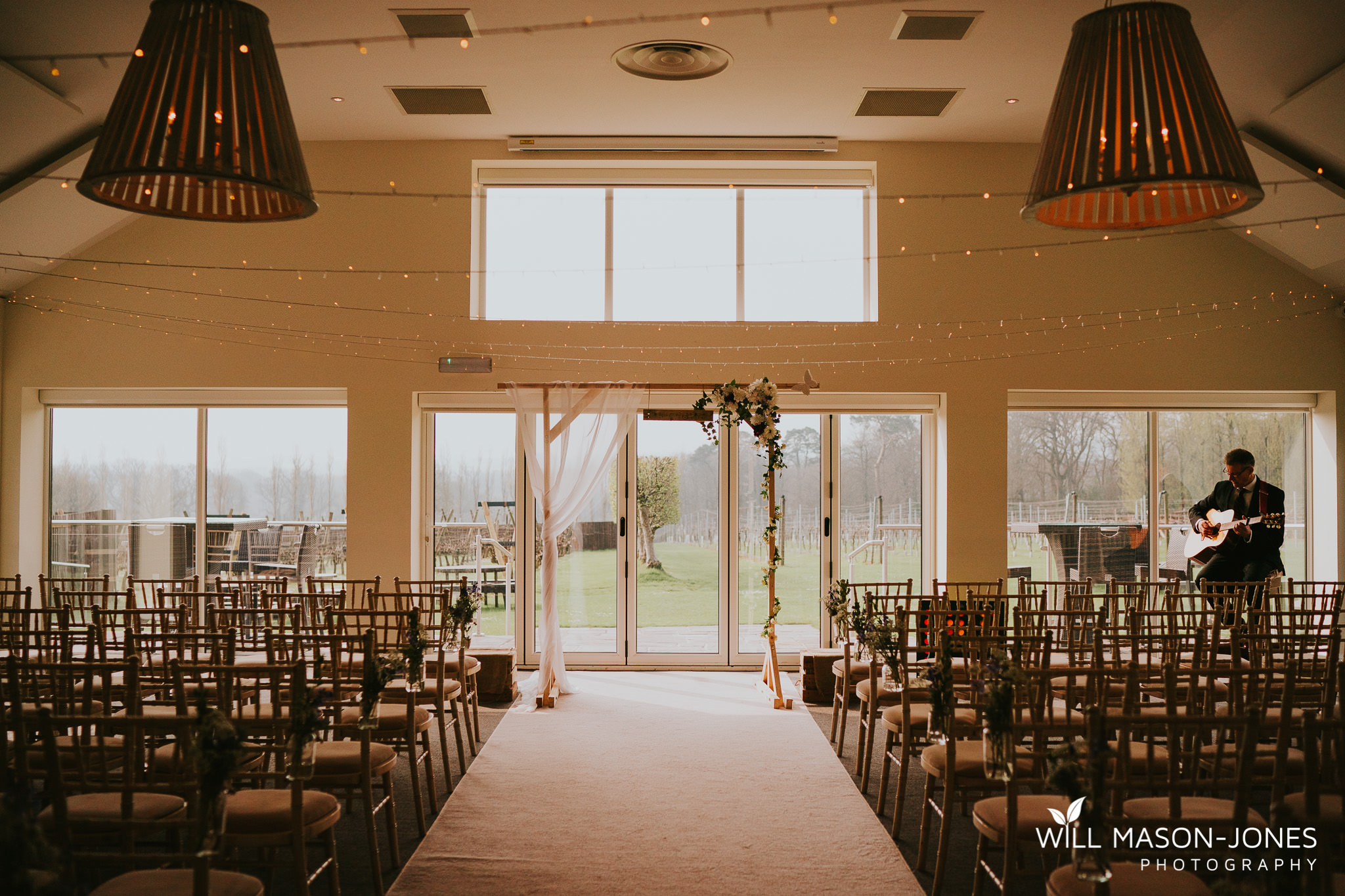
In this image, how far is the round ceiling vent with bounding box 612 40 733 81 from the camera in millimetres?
5961

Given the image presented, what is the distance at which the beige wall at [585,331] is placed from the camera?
757cm

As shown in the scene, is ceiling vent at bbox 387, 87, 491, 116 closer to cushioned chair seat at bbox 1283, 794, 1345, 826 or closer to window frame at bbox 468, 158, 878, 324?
window frame at bbox 468, 158, 878, 324

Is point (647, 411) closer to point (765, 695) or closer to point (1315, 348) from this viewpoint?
point (765, 695)

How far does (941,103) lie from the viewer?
6.88 metres

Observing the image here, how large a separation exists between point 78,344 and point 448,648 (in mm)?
4401

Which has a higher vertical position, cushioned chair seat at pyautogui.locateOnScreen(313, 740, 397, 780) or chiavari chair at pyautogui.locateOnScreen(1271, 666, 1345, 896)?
chiavari chair at pyautogui.locateOnScreen(1271, 666, 1345, 896)

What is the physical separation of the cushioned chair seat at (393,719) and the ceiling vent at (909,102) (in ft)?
17.3

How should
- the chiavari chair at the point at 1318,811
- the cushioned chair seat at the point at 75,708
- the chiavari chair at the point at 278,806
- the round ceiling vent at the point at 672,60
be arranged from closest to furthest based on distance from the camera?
the chiavari chair at the point at 1318,811, the cushioned chair seat at the point at 75,708, the chiavari chair at the point at 278,806, the round ceiling vent at the point at 672,60

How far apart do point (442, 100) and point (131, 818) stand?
5714mm

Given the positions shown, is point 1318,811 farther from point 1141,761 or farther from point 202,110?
point 202,110

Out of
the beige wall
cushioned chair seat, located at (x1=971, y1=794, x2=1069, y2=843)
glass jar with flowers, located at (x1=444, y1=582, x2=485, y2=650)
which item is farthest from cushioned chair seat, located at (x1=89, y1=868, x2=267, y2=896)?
the beige wall

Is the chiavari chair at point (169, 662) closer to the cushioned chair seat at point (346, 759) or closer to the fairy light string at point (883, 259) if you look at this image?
the cushioned chair seat at point (346, 759)

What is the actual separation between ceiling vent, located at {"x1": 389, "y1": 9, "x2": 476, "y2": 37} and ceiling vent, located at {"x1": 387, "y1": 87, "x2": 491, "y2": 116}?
3.02ft

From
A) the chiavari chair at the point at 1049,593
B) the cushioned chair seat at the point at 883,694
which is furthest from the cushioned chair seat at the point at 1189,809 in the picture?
the cushioned chair seat at the point at 883,694
